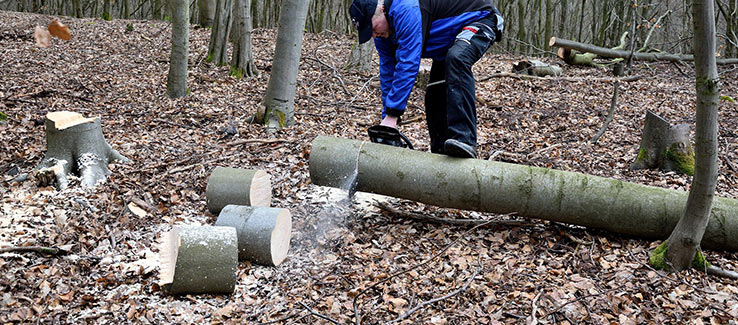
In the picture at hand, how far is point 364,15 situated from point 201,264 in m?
2.12

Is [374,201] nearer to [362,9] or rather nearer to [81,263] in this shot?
[362,9]

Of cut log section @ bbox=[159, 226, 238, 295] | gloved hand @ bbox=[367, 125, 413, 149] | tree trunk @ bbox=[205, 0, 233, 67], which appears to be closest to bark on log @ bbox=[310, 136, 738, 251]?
gloved hand @ bbox=[367, 125, 413, 149]

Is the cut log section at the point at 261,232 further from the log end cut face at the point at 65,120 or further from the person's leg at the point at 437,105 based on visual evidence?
the log end cut face at the point at 65,120

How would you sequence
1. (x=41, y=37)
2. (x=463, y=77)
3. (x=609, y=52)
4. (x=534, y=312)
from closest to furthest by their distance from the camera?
(x=41, y=37), (x=534, y=312), (x=463, y=77), (x=609, y=52)

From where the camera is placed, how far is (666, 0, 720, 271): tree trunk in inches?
114

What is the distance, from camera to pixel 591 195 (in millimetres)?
3857

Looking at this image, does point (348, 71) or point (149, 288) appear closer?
point (149, 288)

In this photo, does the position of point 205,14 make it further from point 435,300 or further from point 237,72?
point 435,300

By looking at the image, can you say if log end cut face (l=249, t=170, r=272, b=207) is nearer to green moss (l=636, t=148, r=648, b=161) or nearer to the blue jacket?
the blue jacket

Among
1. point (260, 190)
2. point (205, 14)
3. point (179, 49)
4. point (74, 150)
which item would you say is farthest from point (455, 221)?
point (205, 14)

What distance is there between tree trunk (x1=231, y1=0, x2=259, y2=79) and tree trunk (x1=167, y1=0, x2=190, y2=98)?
1.54m

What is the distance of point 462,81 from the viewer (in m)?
4.11

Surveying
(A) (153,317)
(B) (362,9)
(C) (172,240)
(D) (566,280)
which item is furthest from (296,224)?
(D) (566,280)

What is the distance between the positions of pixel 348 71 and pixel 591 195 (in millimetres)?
7490
